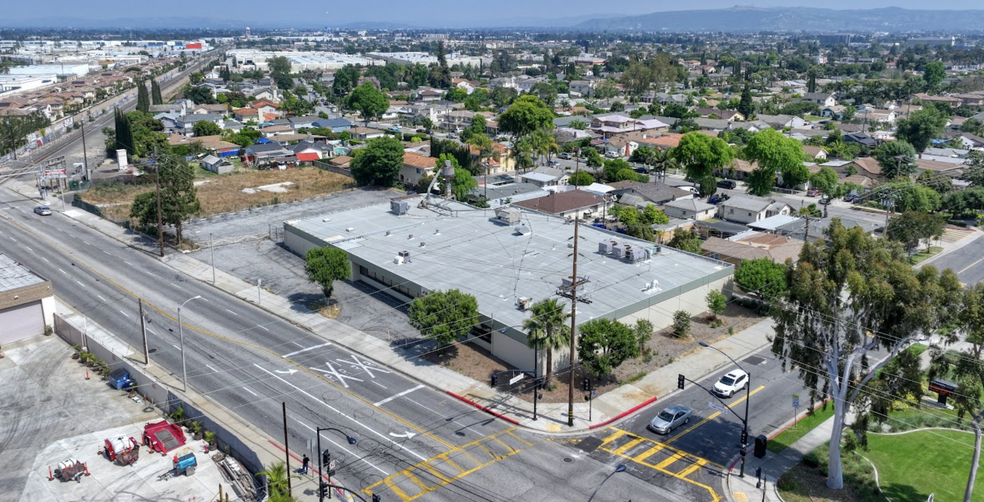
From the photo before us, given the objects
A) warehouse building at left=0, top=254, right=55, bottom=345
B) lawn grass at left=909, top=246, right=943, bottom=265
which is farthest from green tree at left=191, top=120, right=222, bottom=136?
lawn grass at left=909, top=246, right=943, bottom=265

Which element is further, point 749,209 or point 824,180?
point 824,180

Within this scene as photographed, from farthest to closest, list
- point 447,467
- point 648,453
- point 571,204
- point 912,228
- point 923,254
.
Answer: point 571,204 → point 923,254 → point 912,228 → point 648,453 → point 447,467


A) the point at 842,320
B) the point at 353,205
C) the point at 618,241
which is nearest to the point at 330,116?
the point at 353,205

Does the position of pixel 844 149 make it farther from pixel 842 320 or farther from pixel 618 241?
pixel 842 320

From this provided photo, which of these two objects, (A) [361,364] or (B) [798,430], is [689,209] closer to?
(B) [798,430]

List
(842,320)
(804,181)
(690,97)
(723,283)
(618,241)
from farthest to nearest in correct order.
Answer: (690,97) → (804,181) → (618,241) → (723,283) → (842,320)

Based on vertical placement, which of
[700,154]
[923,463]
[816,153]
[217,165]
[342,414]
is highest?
[700,154]

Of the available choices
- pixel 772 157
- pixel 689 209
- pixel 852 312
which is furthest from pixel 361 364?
pixel 772 157

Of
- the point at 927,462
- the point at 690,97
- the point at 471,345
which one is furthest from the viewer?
the point at 690,97
